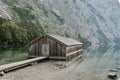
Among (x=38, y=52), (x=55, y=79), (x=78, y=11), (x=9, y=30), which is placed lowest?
(x=55, y=79)

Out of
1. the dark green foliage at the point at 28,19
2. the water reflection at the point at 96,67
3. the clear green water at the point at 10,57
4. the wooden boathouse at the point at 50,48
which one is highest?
the dark green foliage at the point at 28,19

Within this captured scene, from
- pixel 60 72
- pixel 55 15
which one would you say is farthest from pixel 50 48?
pixel 55 15

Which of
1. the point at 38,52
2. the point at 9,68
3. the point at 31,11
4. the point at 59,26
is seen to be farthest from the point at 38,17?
the point at 9,68

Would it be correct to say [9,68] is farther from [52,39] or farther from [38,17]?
[38,17]

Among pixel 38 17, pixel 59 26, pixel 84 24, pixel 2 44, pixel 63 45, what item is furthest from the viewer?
pixel 84 24

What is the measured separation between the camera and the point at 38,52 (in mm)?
36062

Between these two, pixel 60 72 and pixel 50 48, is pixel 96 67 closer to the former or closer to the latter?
pixel 50 48

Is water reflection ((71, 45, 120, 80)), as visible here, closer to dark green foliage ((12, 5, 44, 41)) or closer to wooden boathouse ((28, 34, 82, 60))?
wooden boathouse ((28, 34, 82, 60))

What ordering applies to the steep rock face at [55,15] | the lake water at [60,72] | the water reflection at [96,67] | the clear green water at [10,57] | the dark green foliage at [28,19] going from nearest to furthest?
the lake water at [60,72], the water reflection at [96,67], the clear green water at [10,57], the dark green foliage at [28,19], the steep rock face at [55,15]

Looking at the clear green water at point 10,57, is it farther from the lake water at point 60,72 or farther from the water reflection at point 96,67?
the water reflection at point 96,67

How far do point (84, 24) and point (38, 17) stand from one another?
2524 inches

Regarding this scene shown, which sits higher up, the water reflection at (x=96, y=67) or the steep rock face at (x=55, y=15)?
the steep rock face at (x=55, y=15)

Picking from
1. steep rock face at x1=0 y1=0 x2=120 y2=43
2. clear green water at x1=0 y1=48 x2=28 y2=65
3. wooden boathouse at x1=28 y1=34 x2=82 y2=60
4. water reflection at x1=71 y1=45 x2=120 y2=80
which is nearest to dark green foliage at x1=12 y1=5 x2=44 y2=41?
steep rock face at x1=0 y1=0 x2=120 y2=43

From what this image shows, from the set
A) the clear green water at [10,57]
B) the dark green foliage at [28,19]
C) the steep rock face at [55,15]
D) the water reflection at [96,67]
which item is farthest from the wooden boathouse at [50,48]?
the dark green foliage at [28,19]
